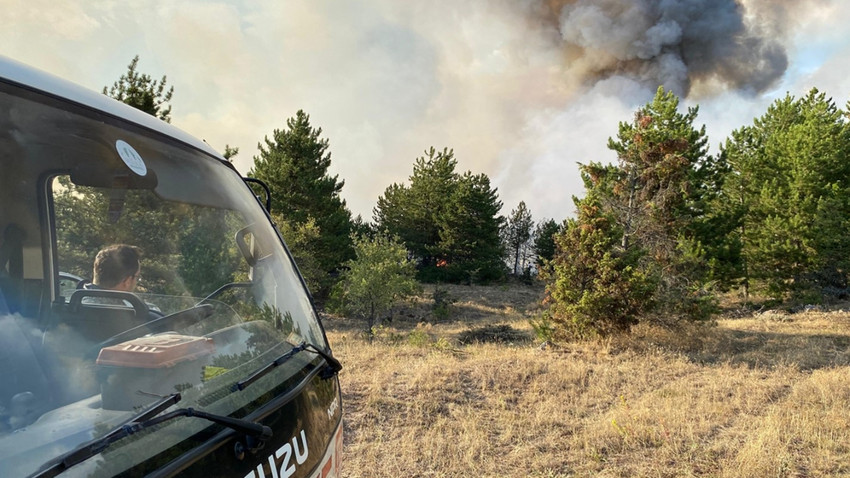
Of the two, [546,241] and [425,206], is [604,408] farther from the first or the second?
[546,241]

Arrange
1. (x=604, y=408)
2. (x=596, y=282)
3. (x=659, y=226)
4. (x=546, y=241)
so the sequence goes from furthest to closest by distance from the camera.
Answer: (x=546, y=241), (x=659, y=226), (x=596, y=282), (x=604, y=408)

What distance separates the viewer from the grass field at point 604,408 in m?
4.59

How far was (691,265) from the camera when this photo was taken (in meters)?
17.4

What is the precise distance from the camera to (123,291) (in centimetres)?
155

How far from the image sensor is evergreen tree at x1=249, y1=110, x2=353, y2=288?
72.7ft

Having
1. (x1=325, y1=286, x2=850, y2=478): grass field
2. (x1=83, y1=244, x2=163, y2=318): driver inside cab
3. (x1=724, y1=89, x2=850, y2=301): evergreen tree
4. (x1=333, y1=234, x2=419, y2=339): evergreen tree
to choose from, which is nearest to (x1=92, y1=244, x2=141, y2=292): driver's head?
→ (x1=83, y1=244, x2=163, y2=318): driver inside cab

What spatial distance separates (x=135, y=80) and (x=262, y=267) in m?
12.7

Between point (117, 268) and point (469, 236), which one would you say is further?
point (469, 236)

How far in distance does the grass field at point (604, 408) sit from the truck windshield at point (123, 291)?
10.4ft

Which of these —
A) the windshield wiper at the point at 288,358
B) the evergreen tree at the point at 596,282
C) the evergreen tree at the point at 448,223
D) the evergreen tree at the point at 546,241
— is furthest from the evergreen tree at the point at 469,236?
the windshield wiper at the point at 288,358

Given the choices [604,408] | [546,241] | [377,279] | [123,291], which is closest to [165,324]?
[123,291]

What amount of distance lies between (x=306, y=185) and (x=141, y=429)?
73.3 ft

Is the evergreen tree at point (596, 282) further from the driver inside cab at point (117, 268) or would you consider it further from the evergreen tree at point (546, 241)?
the evergreen tree at point (546, 241)

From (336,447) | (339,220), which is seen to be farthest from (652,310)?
(339,220)
